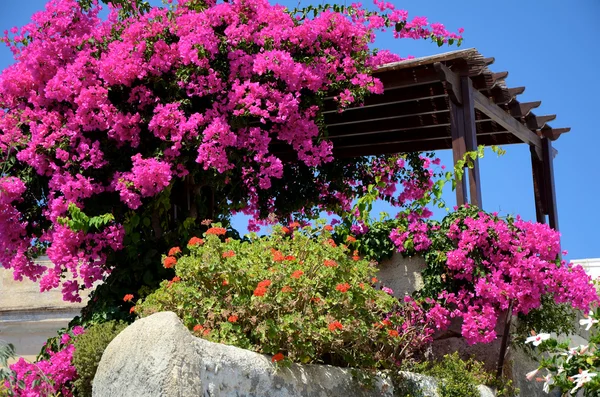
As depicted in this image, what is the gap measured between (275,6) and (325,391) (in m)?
4.96

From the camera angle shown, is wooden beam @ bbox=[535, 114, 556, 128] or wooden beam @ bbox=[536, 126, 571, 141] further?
wooden beam @ bbox=[536, 126, 571, 141]

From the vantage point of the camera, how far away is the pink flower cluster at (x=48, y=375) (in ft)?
27.6

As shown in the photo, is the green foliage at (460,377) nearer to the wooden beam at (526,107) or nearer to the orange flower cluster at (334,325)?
the orange flower cluster at (334,325)

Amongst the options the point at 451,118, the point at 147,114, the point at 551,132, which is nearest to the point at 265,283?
the point at 147,114

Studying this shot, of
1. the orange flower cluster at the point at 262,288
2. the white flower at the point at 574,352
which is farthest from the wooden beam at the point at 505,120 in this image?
the orange flower cluster at the point at 262,288

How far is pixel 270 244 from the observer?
7480 mm

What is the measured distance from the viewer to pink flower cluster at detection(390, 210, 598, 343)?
27.3 feet

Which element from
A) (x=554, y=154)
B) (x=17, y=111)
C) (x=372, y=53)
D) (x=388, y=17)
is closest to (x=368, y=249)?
(x=372, y=53)

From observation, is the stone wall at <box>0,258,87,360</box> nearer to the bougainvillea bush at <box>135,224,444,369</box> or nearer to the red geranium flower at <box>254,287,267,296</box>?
the bougainvillea bush at <box>135,224,444,369</box>

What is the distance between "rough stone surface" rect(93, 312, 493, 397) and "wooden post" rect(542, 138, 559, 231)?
7.20 meters

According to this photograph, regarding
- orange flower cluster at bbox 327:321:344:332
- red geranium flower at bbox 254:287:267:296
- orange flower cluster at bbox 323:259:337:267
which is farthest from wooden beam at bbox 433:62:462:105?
red geranium flower at bbox 254:287:267:296

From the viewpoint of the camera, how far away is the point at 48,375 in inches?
334

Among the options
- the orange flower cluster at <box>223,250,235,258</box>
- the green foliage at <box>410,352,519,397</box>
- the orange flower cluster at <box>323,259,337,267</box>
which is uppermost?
→ the orange flower cluster at <box>223,250,235,258</box>

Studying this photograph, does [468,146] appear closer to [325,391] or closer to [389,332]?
[389,332]
